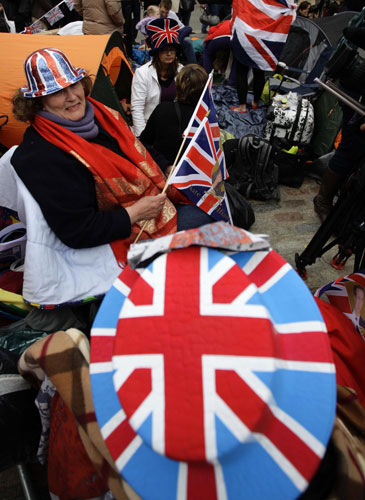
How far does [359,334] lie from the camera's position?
1.11 metres

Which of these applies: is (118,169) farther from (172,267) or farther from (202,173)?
(172,267)

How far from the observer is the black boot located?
270cm

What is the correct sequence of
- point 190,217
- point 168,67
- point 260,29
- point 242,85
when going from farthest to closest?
point 242,85, point 260,29, point 168,67, point 190,217

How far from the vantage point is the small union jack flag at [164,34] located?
2.79m

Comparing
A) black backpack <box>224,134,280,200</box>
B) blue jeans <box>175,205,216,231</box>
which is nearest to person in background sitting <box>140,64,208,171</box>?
blue jeans <box>175,205,216,231</box>

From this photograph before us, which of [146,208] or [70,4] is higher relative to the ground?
[70,4]

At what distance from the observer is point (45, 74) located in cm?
144

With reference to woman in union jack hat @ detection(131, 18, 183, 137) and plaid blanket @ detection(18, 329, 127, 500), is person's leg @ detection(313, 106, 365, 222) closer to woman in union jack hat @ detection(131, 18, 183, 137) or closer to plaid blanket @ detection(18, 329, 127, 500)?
woman in union jack hat @ detection(131, 18, 183, 137)

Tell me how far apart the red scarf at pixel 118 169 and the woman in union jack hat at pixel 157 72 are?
1.38 metres

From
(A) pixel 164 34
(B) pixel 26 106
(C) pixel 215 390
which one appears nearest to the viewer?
(C) pixel 215 390

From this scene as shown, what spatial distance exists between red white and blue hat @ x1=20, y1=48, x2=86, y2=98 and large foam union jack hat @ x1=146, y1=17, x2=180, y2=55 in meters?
1.66

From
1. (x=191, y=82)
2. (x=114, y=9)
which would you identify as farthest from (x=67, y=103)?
(x=114, y=9)

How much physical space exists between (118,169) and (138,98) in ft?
5.70

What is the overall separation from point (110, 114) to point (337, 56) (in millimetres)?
1243
